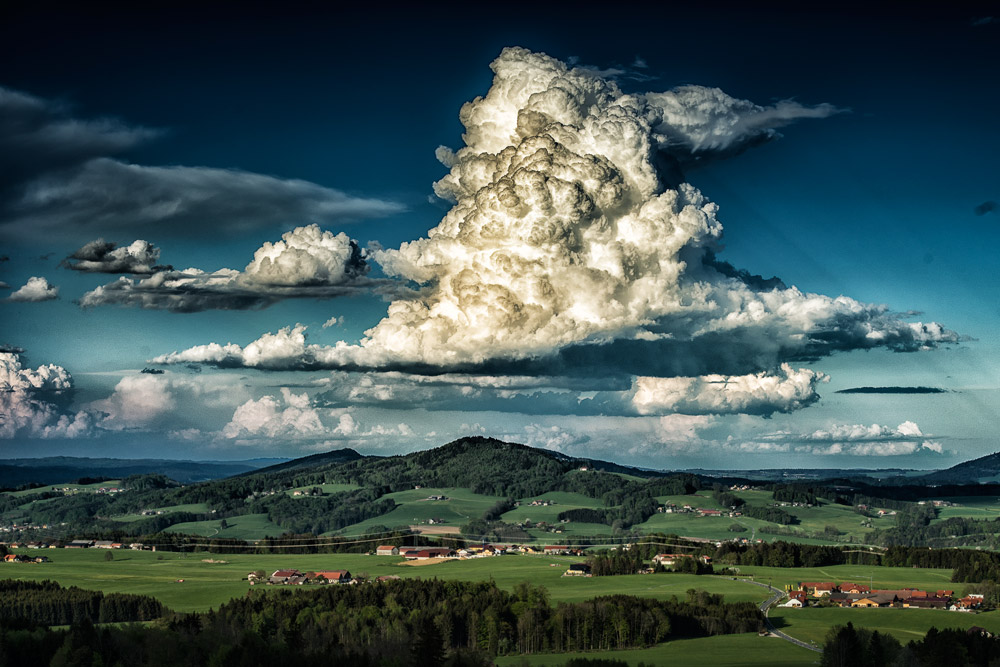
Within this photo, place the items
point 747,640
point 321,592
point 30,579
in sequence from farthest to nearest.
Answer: point 30,579 < point 321,592 < point 747,640

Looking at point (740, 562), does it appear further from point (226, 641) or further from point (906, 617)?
point (226, 641)

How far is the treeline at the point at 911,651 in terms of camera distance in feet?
307

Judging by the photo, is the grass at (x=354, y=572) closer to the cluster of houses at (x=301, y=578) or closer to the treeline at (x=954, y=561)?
the cluster of houses at (x=301, y=578)

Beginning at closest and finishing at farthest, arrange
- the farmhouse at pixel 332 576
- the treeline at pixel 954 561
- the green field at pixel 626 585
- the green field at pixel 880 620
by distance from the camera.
Result: the green field at pixel 626 585
the green field at pixel 880 620
the treeline at pixel 954 561
the farmhouse at pixel 332 576

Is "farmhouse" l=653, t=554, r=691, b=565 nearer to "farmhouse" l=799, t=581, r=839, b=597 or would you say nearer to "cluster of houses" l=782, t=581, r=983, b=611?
"farmhouse" l=799, t=581, r=839, b=597

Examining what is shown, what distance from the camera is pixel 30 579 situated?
541 feet

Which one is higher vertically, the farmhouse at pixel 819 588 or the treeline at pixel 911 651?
the farmhouse at pixel 819 588

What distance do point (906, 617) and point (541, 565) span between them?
228ft

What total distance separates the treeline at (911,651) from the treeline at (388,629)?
2244 cm

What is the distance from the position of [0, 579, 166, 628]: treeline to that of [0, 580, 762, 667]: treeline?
13.8m

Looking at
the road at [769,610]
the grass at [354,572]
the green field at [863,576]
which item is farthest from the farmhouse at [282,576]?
the green field at [863,576]

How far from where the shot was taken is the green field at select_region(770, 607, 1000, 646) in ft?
380

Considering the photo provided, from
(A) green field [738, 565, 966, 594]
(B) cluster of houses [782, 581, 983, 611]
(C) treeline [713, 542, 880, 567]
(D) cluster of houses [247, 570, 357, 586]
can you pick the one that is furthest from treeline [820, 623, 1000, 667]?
(C) treeline [713, 542, 880, 567]

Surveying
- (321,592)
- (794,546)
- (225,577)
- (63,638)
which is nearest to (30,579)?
(225,577)
